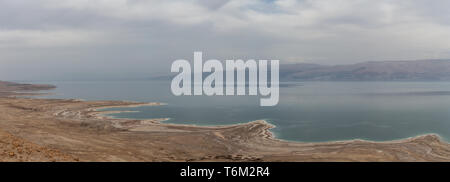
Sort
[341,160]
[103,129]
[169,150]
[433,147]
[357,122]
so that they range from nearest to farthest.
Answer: [341,160]
[169,150]
[433,147]
[103,129]
[357,122]

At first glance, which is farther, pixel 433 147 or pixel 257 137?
pixel 257 137

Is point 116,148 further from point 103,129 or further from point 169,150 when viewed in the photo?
point 103,129

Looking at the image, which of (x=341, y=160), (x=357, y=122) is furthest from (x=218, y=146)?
(x=357, y=122)
